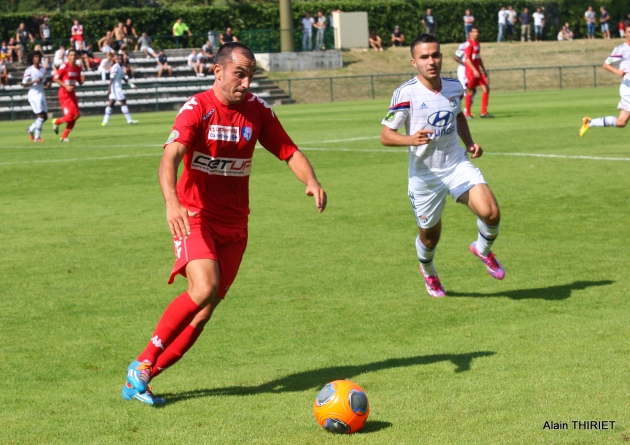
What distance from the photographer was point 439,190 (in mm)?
8664

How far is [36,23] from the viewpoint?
5034 cm

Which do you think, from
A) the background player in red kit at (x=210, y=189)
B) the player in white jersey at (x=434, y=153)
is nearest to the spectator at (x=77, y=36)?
the player in white jersey at (x=434, y=153)

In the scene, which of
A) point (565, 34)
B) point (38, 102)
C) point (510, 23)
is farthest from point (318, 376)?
point (565, 34)

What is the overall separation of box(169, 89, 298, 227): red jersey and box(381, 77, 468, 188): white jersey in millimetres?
2566

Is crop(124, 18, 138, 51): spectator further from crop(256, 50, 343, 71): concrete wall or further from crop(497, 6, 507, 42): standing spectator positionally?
crop(497, 6, 507, 42): standing spectator

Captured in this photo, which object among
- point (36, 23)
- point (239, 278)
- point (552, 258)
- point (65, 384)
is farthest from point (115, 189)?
point (36, 23)

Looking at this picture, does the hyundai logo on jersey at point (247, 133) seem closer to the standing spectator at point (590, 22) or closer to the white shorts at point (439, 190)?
the white shorts at point (439, 190)

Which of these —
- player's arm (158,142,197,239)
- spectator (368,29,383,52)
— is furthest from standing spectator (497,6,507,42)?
player's arm (158,142,197,239)

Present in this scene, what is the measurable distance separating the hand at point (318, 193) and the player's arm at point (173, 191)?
31.0 inches

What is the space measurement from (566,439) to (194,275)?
2.38 m

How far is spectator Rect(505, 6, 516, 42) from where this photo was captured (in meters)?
60.8

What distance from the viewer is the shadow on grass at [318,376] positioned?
607cm

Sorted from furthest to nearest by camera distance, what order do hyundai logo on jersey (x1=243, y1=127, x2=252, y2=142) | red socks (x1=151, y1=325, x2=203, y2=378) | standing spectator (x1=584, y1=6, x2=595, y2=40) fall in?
standing spectator (x1=584, y1=6, x2=595, y2=40)
hyundai logo on jersey (x1=243, y1=127, x2=252, y2=142)
red socks (x1=151, y1=325, x2=203, y2=378)

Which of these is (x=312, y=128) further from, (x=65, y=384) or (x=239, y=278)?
(x=65, y=384)
